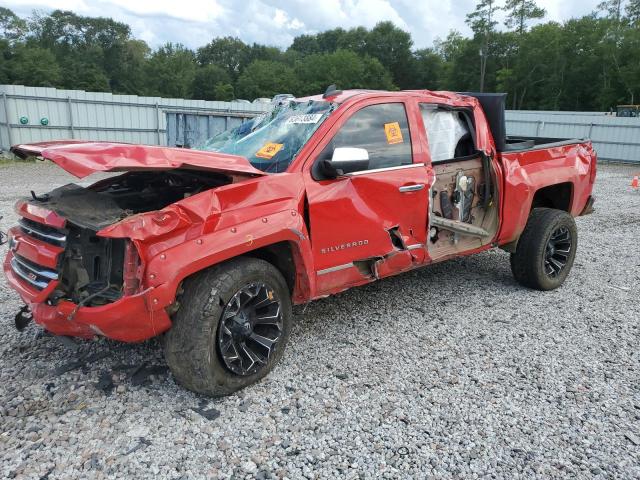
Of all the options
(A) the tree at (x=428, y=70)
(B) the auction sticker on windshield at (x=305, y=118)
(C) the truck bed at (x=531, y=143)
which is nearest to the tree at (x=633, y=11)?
(A) the tree at (x=428, y=70)

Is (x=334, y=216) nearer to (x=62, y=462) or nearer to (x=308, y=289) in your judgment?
(x=308, y=289)

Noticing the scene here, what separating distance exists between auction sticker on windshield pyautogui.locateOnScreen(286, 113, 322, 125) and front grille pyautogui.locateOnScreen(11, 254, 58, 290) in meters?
2.03

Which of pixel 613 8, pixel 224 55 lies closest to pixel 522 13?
pixel 613 8

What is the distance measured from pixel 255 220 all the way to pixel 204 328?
0.72 meters

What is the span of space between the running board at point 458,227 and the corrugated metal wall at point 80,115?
1081cm

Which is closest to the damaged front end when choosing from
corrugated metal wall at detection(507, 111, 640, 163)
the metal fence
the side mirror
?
the side mirror

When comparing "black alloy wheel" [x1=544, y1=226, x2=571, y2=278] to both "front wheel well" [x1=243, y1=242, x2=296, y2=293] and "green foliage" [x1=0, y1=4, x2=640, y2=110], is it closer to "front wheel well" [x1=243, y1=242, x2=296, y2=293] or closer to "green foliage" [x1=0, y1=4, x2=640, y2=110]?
"front wheel well" [x1=243, y1=242, x2=296, y2=293]

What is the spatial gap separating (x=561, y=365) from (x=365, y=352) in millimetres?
1451

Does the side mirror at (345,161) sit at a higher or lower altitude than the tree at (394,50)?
lower

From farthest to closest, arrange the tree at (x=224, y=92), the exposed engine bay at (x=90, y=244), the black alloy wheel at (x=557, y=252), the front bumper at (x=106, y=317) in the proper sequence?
the tree at (x=224, y=92) < the black alloy wheel at (x=557, y=252) < the exposed engine bay at (x=90, y=244) < the front bumper at (x=106, y=317)

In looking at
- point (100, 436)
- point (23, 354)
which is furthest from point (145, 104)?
point (100, 436)

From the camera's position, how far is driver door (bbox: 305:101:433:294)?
3.66m

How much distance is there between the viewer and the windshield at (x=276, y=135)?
3.78 metres

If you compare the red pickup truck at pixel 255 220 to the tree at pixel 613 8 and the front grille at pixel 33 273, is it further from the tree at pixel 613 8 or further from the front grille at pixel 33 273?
the tree at pixel 613 8
